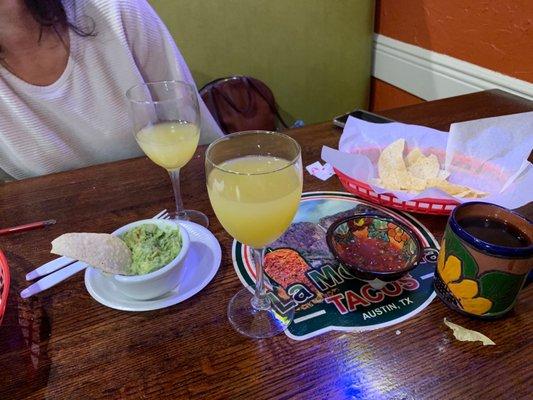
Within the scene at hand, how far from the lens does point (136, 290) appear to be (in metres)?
0.71

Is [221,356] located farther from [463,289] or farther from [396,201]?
[396,201]

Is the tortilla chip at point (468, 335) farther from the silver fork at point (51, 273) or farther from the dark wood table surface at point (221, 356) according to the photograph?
the silver fork at point (51, 273)

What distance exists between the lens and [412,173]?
1.01 m

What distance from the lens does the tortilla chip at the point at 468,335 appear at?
65 cm

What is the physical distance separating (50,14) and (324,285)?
1083 millimetres

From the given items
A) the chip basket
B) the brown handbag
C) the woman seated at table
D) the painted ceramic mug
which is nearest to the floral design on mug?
the painted ceramic mug

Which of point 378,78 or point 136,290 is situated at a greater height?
A: point 136,290

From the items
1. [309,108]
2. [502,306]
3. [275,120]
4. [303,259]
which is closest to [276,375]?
[303,259]

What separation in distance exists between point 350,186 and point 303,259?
0.24 meters

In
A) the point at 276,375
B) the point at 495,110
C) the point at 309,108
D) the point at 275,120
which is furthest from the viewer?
the point at 309,108

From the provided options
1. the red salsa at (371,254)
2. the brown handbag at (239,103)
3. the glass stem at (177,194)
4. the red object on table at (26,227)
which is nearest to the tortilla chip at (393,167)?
the red salsa at (371,254)

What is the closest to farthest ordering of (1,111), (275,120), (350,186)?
1. (350,186)
2. (1,111)
3. (275,120)

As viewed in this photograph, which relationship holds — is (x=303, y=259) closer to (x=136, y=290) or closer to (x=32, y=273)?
(x=136, y=290)

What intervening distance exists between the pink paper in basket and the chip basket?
0.5 inches
